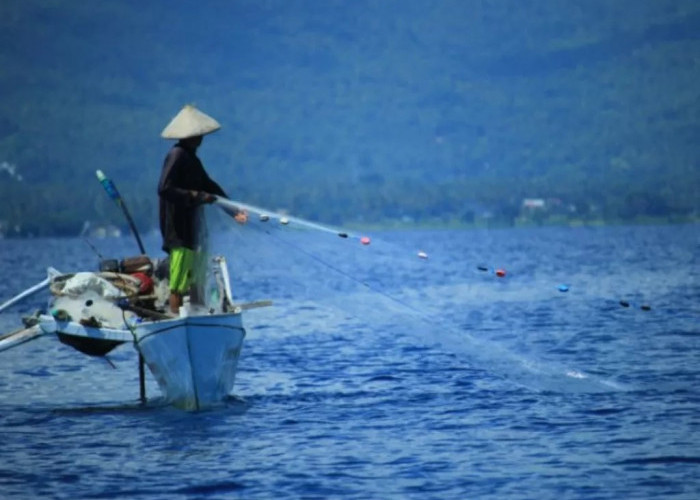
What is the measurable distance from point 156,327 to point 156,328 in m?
0.02

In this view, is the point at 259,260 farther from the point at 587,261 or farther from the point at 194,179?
the point at 587,261

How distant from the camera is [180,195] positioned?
27.0 m

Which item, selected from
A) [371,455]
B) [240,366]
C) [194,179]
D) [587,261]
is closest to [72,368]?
[240,366]

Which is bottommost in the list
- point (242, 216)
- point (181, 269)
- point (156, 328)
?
point (156, 328)

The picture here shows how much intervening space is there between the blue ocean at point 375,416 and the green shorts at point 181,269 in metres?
0.90

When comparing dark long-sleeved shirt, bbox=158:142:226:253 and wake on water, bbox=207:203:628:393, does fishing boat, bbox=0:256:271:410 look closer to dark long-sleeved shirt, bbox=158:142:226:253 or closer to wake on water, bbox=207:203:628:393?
wake on water, bbox=207:203:628:393

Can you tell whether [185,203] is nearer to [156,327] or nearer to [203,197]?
[203,197]

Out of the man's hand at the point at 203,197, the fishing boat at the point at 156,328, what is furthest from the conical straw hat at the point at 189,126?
the fishing boat at the point at 156,328

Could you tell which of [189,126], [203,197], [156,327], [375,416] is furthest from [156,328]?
[375,416]

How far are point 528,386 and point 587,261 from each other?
74.5 meters

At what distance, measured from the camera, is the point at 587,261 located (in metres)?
104

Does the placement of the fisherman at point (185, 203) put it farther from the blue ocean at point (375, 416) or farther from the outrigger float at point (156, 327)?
the blue ocean at point (375, 416)

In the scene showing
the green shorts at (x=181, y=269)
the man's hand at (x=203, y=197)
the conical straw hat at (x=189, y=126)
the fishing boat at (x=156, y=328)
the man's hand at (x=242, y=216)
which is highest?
the conical straw hat at (x=189, y=126)

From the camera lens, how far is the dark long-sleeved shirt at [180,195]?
27078 mm
